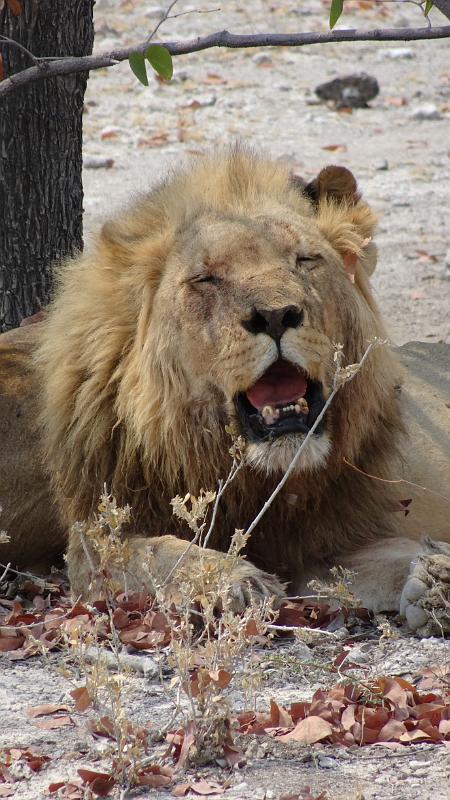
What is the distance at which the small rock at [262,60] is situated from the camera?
46.7ft

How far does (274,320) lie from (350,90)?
9.67 metres

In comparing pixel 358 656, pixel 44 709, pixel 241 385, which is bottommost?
pixel 358 656

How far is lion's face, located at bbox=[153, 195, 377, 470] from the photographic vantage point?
11.8ft

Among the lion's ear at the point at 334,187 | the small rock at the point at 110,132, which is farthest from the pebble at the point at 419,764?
the small rock at the point at 110,132

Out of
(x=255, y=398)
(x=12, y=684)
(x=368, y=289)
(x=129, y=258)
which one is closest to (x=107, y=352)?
(x=129, y=258)

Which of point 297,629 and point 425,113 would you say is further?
point 425,113

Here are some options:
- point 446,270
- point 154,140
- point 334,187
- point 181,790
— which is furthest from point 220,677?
point 154,140

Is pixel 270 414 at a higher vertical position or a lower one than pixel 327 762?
higher

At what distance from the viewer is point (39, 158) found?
5152 mm

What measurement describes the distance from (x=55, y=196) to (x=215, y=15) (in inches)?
433

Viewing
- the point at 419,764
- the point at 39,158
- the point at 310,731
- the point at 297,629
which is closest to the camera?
the point at 419,764

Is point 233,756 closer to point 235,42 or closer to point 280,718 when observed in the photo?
point 280,718

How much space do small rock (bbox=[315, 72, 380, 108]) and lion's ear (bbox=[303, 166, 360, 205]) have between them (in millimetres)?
8679

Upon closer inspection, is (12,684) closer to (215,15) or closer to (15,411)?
(15,411)
